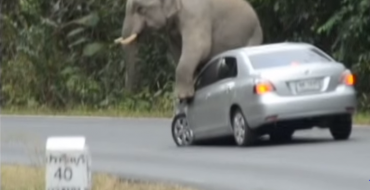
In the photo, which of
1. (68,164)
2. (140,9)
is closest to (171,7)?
(140,9)

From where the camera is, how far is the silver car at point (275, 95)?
21297 mm

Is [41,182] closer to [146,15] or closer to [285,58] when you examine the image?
[285,58]

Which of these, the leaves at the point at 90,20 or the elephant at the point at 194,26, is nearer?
the elephant at the point at 194,26

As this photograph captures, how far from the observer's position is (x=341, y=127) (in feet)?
72.5

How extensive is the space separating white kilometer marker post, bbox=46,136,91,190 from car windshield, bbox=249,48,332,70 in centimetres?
1035

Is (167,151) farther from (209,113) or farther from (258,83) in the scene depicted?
(258,83)

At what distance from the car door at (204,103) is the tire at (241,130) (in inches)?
23.1

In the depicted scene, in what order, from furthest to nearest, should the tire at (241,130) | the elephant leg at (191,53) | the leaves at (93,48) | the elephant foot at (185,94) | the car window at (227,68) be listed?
the leaves at (93,48), the elephant leg at (191,53), the elephant foot at (185,94), the car window at (227,68), the tire at (241,130)

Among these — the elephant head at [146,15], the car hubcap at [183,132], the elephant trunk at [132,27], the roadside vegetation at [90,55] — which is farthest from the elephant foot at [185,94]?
the roadside vegetation at [90,55]

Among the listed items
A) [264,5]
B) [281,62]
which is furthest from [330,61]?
[264,5]

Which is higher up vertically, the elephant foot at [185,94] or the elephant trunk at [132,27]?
the elephant trunk at [132,27]

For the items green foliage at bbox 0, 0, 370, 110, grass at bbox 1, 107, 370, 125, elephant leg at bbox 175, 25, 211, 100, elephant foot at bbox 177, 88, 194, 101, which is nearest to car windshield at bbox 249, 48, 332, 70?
elephant foot at bbox 177, 88, 194, 101

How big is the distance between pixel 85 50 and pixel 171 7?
13.2 meters

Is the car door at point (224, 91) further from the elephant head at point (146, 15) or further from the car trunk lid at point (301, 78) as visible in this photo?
the elephant head at point (146, 15)
